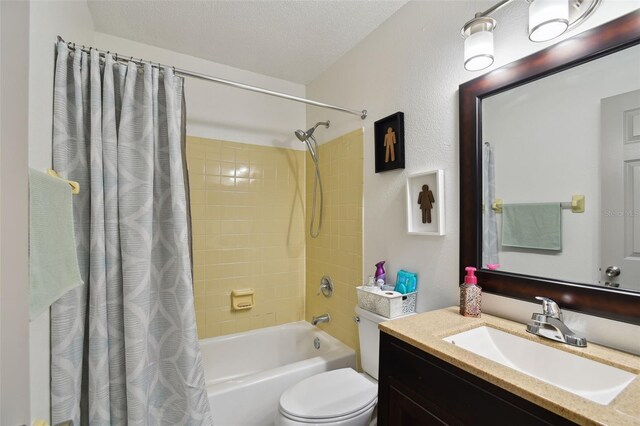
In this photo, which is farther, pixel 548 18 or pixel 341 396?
pixel 341 396

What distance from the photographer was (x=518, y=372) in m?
0.72

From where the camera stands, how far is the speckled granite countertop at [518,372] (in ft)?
1.86

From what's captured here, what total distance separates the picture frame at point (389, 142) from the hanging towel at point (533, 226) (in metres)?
0.59

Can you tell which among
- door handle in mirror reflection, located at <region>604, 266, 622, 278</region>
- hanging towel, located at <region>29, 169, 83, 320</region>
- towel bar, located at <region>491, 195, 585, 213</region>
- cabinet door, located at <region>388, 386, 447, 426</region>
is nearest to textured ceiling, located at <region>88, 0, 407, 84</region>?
towel bar, located at <region>491, 195, 585, 213</region>

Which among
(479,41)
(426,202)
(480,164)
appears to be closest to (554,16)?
(479,41)

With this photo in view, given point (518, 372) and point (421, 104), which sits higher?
point (421, 104)

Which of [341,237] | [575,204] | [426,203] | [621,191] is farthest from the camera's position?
[341,237]

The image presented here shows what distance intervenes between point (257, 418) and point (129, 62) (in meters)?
1.82

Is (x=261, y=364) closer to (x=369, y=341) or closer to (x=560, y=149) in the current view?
(x=369, y=341)

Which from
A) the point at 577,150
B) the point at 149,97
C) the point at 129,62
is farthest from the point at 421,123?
the point at 129,62

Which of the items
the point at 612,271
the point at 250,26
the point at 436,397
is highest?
the point at 250,26

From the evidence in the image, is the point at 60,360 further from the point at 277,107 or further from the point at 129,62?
the point at 277,107

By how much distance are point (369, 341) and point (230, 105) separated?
75.5 inches

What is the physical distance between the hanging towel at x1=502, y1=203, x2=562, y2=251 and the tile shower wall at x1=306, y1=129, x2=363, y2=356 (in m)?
0.88
